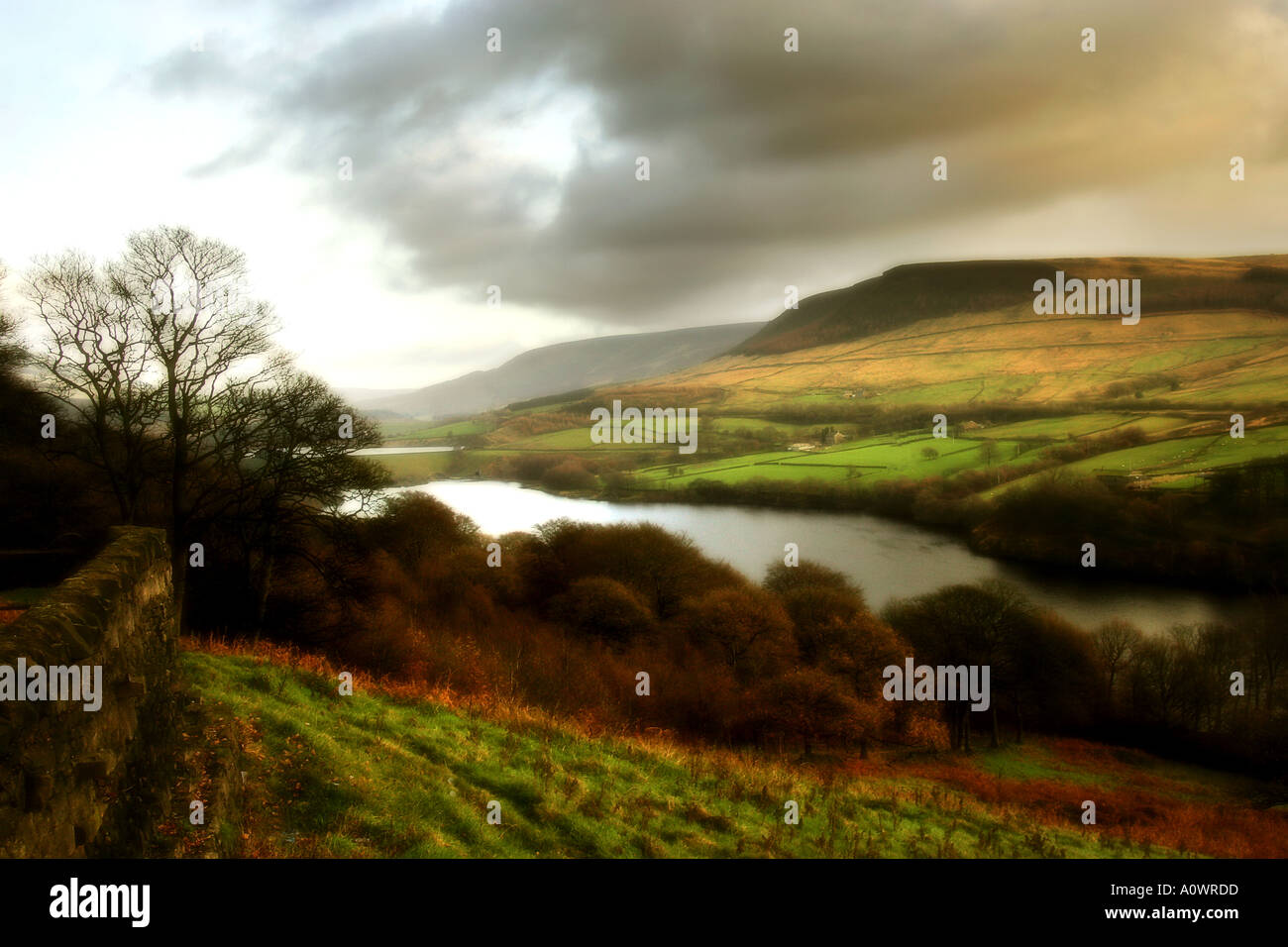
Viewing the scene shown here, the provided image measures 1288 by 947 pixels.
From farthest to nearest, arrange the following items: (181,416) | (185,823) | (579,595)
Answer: (579,595) < (181,416) < (185,823)

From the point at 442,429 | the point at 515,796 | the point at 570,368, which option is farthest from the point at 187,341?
the point at 570,368

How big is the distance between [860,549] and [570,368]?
9896 cm

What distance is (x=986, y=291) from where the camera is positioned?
103 m

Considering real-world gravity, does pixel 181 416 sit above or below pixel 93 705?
above

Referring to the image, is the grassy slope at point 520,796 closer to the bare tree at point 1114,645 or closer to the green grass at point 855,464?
the bare tree at point 1114,645

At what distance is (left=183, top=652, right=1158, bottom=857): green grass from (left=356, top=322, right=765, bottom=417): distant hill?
9695cm

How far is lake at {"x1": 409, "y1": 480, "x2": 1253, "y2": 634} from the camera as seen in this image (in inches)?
1855

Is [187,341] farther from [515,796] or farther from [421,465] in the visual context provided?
[421,465]

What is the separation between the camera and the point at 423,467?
5266 centimetres

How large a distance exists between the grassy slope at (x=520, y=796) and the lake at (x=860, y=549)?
36425 millimetres

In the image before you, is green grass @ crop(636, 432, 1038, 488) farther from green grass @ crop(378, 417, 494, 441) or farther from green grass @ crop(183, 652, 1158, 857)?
green grass @ crop(183, 652, 1158, 857)

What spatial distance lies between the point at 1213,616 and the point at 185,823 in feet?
205

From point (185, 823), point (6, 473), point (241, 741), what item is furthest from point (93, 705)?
point (6, 473)

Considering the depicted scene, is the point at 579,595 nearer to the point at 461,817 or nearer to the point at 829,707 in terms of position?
the point at 829,707
